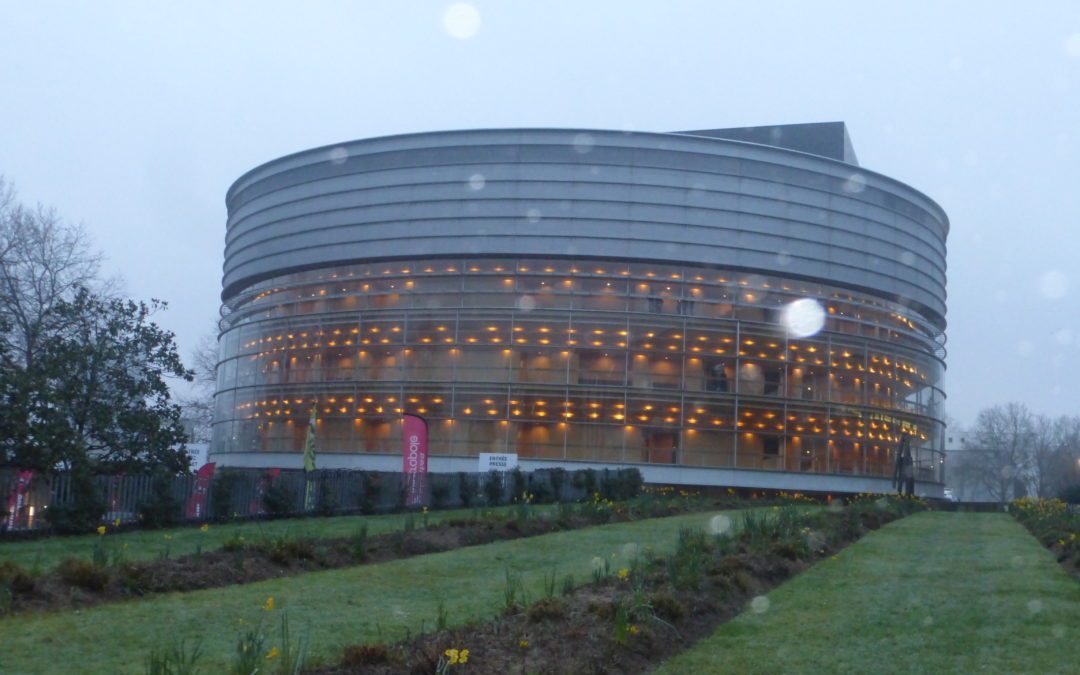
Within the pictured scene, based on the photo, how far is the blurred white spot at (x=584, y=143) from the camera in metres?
54.8

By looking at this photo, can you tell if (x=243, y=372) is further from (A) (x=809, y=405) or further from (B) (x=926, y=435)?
(B) (x=926, y=435)

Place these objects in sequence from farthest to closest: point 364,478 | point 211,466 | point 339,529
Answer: point 211,466 → point 364,478 → point 339,529

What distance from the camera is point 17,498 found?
20266 millimetres

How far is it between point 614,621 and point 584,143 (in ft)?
154

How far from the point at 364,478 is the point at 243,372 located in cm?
3730

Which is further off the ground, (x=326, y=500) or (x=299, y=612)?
(x=326, y=500)

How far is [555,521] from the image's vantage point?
2178cm

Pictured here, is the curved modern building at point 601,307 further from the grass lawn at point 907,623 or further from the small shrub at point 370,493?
the grass lawn at point 907,623

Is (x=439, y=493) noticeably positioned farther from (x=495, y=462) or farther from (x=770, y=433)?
(x=770, y=433)

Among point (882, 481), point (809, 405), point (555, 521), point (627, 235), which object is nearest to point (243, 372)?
point (627, 235)

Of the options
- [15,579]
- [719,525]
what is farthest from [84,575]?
[719,525]

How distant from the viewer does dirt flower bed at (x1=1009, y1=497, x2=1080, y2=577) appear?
16625mm

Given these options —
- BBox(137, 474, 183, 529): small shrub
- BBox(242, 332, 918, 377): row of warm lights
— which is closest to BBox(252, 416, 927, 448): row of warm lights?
BBox(242, 332, 918, 377): row of warm lights

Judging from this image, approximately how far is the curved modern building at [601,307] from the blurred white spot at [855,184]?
0.09 meters
